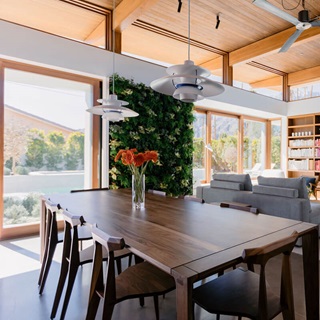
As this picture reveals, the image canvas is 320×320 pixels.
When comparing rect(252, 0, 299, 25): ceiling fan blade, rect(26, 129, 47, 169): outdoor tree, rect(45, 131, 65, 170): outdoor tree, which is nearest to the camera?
rect(252, 0, 299, 25): ceiling fan blade

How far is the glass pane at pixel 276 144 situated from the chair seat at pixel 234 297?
7.89 m

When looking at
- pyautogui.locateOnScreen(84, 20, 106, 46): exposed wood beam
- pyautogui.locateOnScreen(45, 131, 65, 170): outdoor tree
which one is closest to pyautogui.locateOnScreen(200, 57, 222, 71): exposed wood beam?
pyautogui.locateOnScreen(84, 20, 106, 46): exposed wood beam

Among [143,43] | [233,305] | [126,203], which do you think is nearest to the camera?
[233,305]

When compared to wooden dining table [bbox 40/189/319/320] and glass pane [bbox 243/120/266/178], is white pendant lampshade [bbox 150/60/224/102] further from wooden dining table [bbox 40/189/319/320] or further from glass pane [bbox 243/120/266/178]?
glass pane [bbox 243/120/266/178]

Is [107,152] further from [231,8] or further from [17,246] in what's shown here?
[231,8]

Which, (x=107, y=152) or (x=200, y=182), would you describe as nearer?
(x=107, y=152)

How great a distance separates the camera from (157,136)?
506 centimetres

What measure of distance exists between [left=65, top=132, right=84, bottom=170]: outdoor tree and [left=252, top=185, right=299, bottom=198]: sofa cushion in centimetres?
294

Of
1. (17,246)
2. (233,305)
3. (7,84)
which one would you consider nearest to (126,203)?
(233,305)

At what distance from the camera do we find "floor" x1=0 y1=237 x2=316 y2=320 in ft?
6.74

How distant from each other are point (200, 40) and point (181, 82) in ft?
13.7

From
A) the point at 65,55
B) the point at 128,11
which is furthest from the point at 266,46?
the point at 65,55

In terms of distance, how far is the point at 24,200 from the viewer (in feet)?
13.5

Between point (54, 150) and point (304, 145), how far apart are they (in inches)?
276
